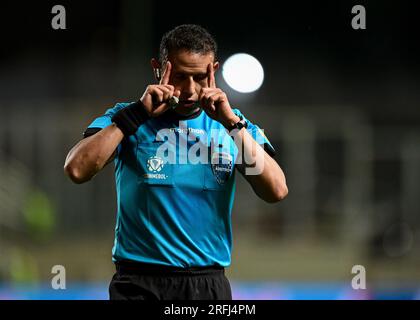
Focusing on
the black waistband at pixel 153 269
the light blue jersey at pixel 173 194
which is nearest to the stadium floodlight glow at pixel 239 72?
the light blue jersey at pixel 173 194

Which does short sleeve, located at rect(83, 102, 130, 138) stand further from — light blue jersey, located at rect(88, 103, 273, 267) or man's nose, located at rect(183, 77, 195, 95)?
man's nose, located at rect(183, 77, 195, 95)

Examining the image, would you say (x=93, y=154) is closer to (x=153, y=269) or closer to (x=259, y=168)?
(x=153, y=269)

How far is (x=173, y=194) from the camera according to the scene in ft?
8.77

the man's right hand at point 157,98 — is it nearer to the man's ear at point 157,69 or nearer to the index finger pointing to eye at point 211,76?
the index finger pointing to eye at point 211,76

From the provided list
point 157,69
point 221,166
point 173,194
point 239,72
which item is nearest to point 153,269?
point 173,194

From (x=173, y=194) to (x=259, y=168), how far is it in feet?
1.08

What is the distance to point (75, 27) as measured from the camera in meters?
11.5

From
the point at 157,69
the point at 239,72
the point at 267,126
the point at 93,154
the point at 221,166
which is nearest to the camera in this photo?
the point at 93,154

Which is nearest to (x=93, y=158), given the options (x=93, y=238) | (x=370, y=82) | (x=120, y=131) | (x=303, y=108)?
(x=120, y=131)

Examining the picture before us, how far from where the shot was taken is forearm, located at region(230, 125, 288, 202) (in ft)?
8.82

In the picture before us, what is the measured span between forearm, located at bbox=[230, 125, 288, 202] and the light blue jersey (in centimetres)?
7

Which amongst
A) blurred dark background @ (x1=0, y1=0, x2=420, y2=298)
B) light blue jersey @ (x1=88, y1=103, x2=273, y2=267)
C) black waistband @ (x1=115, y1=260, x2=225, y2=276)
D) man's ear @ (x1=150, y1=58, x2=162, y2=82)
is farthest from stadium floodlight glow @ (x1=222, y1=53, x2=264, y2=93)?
A: blurred dark background @ (x1=0, y1=0, x2=420, y2=298)

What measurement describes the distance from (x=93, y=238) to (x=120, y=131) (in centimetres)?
762
